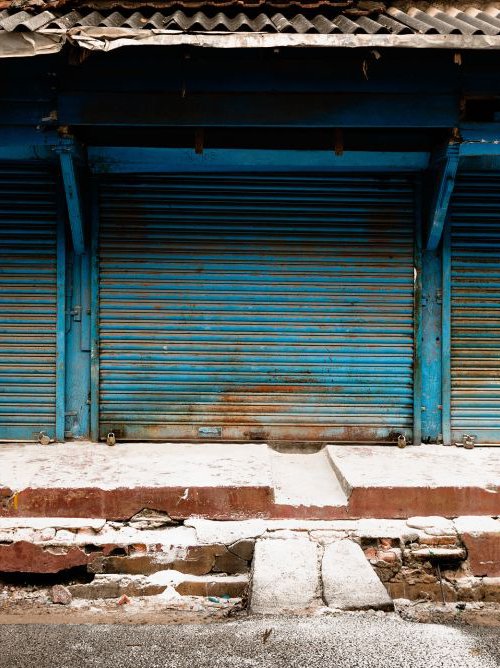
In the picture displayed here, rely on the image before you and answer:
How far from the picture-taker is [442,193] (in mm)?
5203

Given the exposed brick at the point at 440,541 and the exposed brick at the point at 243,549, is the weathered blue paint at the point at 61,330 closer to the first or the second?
the exposed brick at the point at 243,549

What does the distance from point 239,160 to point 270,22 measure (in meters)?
1.20

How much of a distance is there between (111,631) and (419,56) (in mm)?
4914

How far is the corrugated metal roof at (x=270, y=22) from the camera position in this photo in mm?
4453

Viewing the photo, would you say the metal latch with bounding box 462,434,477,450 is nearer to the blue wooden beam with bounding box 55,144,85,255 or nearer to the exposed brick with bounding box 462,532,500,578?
the exposed brick with bounding box 462,532,500,578

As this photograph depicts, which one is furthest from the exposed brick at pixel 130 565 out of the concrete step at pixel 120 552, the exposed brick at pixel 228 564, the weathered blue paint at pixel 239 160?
the weathered blue paint at pixel 239 160

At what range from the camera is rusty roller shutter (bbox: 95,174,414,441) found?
5.59 meters

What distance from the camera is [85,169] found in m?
5.49

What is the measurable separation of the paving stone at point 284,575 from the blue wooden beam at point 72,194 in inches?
130

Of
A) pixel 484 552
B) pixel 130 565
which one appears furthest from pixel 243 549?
pixel 484 552

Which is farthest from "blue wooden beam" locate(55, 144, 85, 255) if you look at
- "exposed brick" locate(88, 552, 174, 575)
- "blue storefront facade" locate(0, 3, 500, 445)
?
"exposed brick" locate(88, 552, 174, 575)

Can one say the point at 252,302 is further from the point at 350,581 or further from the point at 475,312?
the point at 350,581

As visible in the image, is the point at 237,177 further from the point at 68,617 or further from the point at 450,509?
the point at 68,617

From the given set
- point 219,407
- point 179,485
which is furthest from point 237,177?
point 179,485
